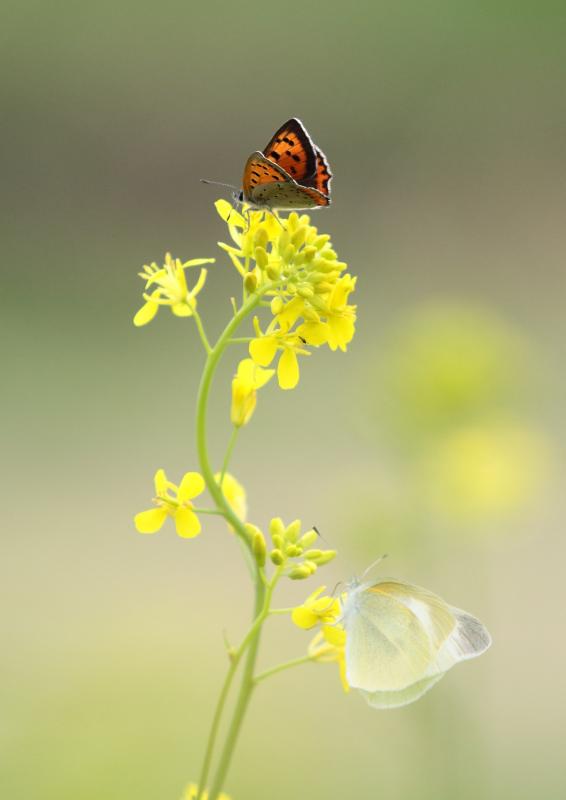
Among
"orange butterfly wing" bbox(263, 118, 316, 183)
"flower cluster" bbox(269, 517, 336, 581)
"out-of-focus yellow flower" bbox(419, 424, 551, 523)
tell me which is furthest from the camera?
"out-of-focus yellow flower" bbox(419, 424, 551, 523)

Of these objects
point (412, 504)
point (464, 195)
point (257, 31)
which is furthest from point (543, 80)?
point (412, 504)

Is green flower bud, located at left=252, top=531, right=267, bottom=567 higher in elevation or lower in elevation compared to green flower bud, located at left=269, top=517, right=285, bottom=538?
lower

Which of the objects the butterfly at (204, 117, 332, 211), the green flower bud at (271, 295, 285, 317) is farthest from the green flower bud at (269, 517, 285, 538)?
the butterfly at (204, 117, 332, 211)

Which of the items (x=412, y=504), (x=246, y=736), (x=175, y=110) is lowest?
(x=246, y=736)

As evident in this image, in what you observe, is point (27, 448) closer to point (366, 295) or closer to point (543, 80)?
point (366, 295)

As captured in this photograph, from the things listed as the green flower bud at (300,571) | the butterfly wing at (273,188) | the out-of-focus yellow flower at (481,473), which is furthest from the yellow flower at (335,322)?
the out-of-focus yellow flower at (481,473)

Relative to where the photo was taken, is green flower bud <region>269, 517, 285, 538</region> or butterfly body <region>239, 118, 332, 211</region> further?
butterfly body <region>239, 118, 332, 211</region>

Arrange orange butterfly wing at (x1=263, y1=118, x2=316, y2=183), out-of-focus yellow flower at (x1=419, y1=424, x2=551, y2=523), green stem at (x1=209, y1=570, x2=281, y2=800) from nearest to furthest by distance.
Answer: green stem at (x1=209, y1=570, x2=281, y2=800), orange butterfly wing at (x1=263, y1=118, x2=316, y2=183), out-of-focus yellow flower at (x1=419, y1=424, x2=551, y2=523)

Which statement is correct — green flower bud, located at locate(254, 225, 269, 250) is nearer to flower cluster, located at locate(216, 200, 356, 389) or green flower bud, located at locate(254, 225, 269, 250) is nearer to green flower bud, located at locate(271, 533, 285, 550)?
flower cluster, located at locate(216, 200, 356, 389)
